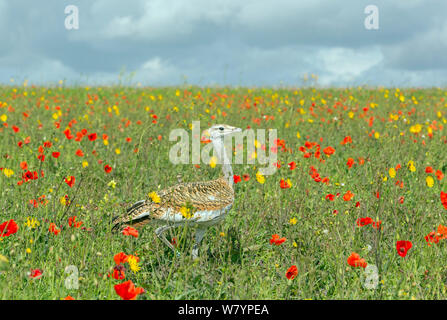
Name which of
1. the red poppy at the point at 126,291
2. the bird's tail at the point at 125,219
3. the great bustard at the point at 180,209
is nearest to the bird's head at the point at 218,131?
the great bustard at the point at 180,209

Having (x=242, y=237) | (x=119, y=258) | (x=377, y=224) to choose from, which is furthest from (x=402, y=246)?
(x=119, y=258)

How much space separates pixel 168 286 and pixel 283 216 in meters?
1.44

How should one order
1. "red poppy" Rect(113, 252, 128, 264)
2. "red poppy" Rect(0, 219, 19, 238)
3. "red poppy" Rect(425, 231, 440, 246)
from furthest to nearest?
"red poppy" Rect(425, 231, 440, 246) < "red poppy" Rect(0, 219, 19, 238) < "red poppy" Rect(113, 252, 128, 264)

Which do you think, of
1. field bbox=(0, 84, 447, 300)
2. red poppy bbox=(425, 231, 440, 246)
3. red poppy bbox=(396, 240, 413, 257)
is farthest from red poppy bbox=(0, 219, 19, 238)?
red poppy bbox=(425, 231, 440, 246)

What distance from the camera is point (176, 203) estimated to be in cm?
305

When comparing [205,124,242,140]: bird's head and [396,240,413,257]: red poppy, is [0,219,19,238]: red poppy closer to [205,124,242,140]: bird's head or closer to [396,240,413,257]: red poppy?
[205,124,242,140]: bird's head

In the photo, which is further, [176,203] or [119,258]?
[176,203]

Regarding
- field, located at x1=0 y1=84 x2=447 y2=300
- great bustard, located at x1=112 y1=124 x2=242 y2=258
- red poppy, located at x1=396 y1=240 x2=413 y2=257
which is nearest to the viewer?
red poppy, located at x1=396 y1=240 x2=413 y2=257

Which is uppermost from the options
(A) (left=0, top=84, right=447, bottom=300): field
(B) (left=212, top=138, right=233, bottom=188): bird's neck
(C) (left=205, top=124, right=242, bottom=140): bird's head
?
(C) (left=205, top=124, right=242, bottom=140): bird's head

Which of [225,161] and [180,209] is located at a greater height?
[225,161]

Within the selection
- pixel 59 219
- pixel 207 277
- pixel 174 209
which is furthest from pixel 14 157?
pixel 207 277

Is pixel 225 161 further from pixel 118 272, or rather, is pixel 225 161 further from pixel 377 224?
pixel 118 272

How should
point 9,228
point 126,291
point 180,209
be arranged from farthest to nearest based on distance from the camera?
point 180,209 → point 9,228 → point 126,291

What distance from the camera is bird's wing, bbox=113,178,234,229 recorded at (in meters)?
3.02
